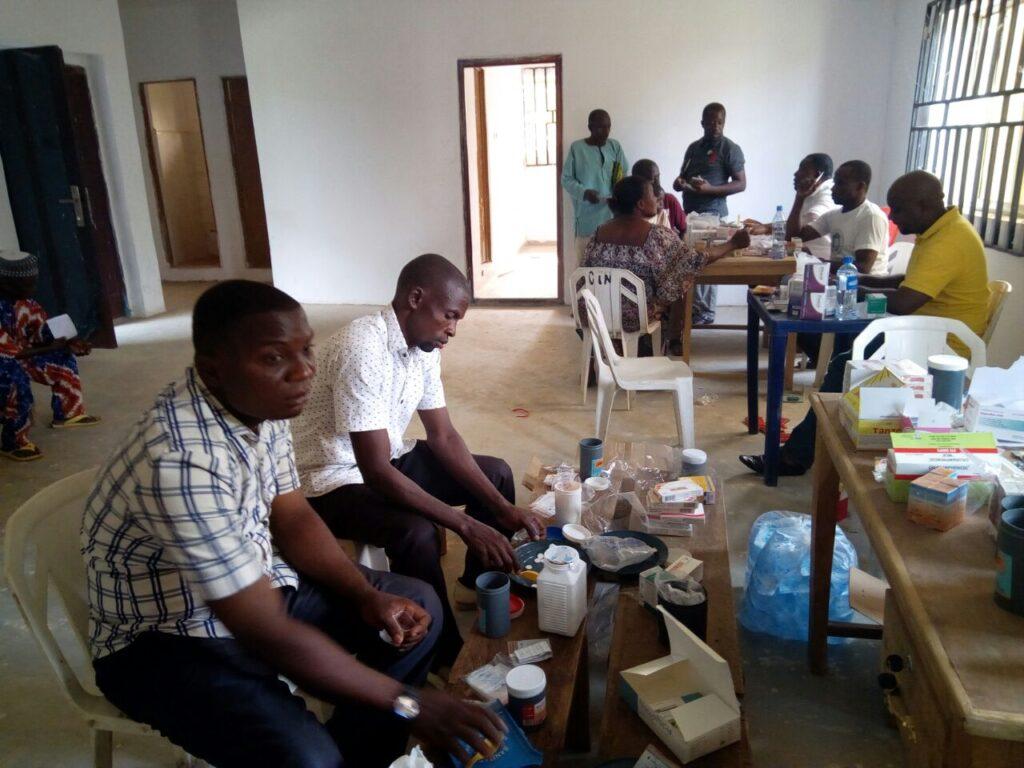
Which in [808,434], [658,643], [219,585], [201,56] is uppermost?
[201,56]

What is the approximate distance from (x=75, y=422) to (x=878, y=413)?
3.80 meters

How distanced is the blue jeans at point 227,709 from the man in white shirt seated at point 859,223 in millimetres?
3245

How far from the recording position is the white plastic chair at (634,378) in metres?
3.01

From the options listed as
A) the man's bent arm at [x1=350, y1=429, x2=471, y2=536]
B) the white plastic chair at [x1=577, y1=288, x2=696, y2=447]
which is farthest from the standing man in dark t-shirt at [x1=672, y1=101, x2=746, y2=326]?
the man's bent arm at [x1=350, y1=429, x2=471, y2=536]

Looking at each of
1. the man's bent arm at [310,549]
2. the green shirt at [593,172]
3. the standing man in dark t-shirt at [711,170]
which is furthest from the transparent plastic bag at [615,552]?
the green shirt at [593,172]

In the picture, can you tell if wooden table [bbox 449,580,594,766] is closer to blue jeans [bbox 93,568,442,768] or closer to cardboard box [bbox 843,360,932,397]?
blue jeans [bbox 93,568,442,768]

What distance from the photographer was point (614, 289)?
375 centimetres

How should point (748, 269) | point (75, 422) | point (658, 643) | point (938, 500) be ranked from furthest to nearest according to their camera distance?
point (748, 269) < point (75, 422) < point (658, 643) < point (938, 500)

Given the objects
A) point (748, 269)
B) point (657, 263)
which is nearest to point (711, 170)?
point (748, 269)

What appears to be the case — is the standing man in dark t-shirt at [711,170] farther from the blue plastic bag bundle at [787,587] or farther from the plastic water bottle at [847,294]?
the blue plastic bag bundle at [787,587]

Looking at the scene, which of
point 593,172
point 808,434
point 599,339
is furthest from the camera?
point 593,172

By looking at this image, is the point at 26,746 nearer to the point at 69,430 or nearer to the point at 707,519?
the point at 707,519

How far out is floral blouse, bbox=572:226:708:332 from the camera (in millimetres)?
3738

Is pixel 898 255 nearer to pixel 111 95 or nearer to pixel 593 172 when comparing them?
pixel 593 172
